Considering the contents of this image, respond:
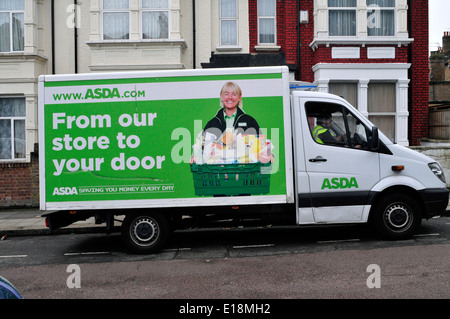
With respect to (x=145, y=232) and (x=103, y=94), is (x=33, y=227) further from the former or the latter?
(x=103, y=94)

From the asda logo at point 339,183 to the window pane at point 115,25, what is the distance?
10.3 meters

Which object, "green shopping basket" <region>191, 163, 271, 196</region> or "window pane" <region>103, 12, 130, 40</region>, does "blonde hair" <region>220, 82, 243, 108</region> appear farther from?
"window pane" <region>103, 12, 130, 40</region>

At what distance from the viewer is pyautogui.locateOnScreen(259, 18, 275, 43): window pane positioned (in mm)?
16234

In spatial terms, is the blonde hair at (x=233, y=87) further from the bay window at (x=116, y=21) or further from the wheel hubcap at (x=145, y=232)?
the bay window at (x=116, y=21)

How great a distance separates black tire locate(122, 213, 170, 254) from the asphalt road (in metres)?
0.19

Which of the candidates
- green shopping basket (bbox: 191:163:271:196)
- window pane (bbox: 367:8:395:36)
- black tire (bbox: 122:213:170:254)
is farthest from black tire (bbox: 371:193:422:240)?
window pane (bbox: 367:8:395:36)

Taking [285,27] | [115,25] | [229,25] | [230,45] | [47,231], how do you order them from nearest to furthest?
[47,231]
[115,25]
[285,27]
[230,45]
[229,25]

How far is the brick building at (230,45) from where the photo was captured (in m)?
14.8

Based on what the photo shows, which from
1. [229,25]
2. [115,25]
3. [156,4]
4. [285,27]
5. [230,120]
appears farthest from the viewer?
[229,25]

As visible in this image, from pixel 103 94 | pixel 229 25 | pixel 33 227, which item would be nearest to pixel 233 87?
pixel 103 94

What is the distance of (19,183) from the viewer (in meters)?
13.3

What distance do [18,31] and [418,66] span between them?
1314 centimetres

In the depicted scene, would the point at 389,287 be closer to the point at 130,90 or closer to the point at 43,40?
the point at 130,90

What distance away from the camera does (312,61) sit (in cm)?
1555
